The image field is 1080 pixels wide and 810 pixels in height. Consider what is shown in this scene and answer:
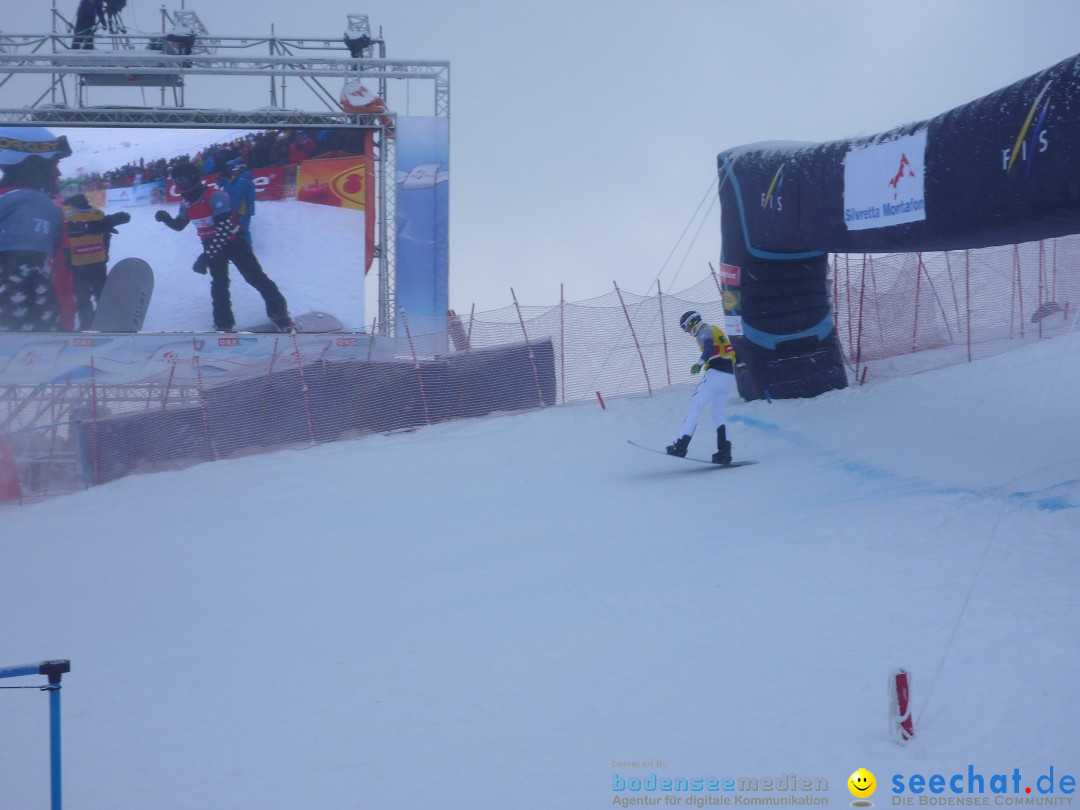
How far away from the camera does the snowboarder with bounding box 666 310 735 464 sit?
10883 millimetres

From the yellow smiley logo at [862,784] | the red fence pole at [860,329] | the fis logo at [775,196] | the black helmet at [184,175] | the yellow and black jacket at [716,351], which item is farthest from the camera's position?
the black helmet at [184,175]

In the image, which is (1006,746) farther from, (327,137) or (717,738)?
(327,137)

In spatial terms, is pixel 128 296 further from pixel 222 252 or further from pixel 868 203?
pixel 868 203

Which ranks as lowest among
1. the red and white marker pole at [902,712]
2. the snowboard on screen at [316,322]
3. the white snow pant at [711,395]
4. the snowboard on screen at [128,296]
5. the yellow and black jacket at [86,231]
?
the red and white marker pole at [902,712]

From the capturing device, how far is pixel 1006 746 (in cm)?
452

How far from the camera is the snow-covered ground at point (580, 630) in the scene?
479 cm

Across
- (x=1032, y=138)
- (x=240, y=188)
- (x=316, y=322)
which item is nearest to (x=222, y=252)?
(x=240, y=188)

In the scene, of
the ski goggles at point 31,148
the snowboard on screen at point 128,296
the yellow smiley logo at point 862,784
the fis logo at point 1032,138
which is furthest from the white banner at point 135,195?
the yellow smiley logo at point 862,784

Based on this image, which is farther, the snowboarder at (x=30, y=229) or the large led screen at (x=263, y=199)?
the large led screen at (x=263, y=199)

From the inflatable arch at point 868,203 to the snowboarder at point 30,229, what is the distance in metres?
16.4

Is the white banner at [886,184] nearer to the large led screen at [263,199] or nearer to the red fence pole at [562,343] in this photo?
the red fence pole at [562,343]

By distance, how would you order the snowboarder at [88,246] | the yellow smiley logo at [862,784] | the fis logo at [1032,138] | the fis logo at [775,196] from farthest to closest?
the snowboarder at [88,246] < the fis logo at [775,196] < the fis logo at [1032,138] < the yellow smiley logo at [862,784]

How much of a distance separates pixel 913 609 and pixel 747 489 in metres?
3.87

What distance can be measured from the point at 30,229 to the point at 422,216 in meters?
9.03
